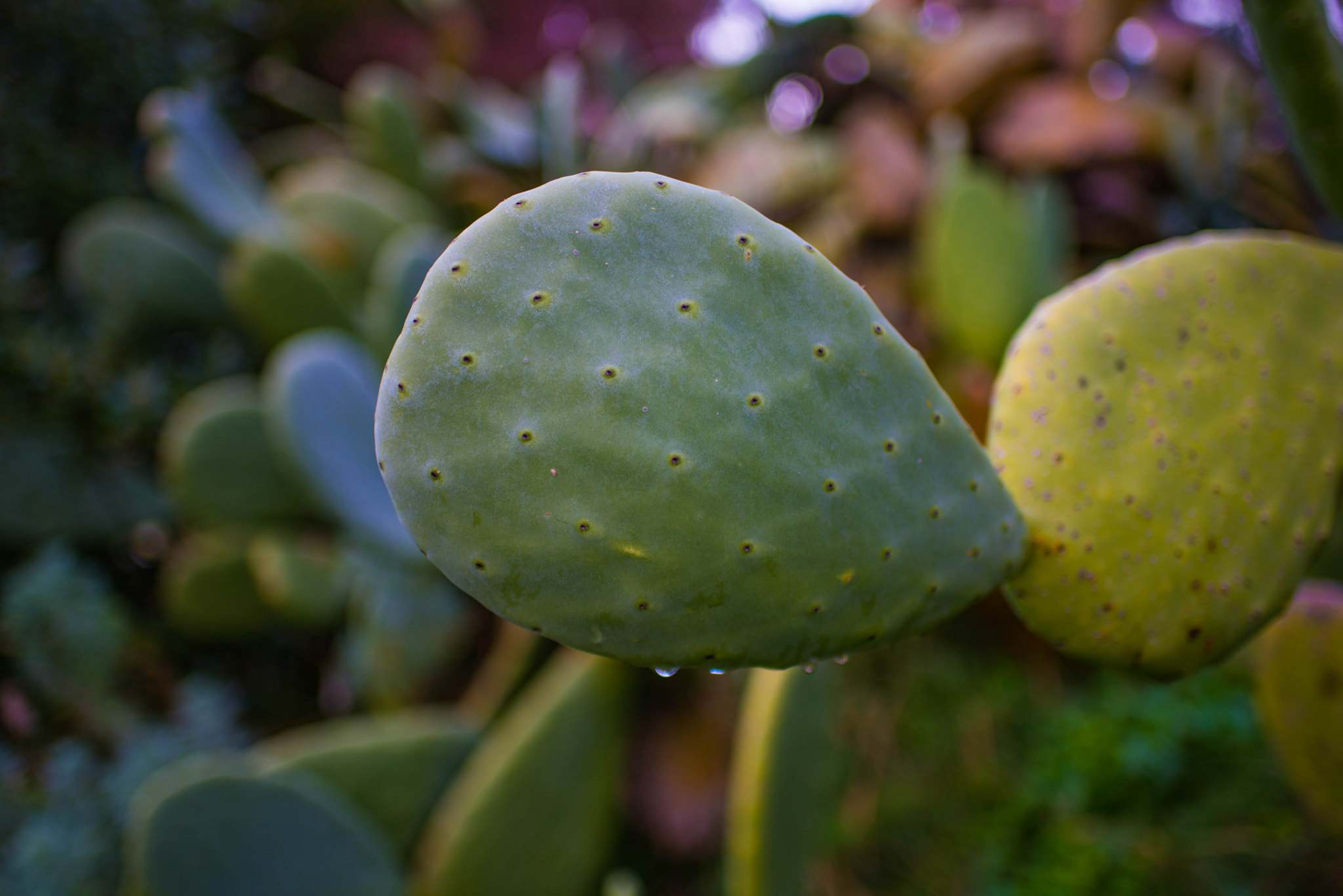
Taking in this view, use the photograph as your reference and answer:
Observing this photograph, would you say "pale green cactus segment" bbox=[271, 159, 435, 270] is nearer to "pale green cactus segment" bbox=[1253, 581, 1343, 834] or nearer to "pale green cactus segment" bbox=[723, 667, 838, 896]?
"pale green cactus segment" bbox=[723, 667, 838, 896]

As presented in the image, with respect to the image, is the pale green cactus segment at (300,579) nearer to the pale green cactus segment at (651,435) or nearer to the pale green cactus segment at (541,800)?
the pale green cactus segment at (541,800)

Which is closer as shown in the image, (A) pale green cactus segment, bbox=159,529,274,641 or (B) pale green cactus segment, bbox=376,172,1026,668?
(B) pale green cactus segment, bbox=376,172,1026,668

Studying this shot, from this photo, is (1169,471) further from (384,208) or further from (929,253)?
(384,208)

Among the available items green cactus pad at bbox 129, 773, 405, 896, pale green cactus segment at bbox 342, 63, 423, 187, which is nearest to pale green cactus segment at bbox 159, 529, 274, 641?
green cactus pad at bbox 129, 773, 405, 896

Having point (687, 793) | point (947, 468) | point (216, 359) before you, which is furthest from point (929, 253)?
point (216, 359)

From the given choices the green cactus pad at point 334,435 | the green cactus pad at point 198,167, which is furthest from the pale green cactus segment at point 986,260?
the green cactus pad at point 198,167

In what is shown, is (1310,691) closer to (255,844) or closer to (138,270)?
(255,844)
